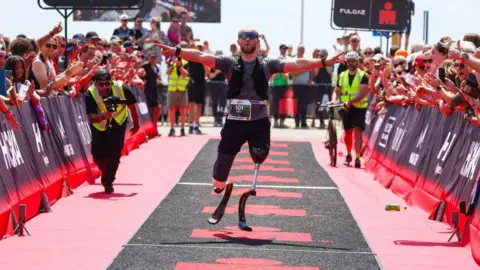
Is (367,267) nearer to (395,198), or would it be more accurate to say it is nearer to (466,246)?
(466,246)

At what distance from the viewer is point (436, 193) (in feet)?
43.0

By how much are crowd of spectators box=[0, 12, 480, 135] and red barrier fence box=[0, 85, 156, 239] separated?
9.9 inches

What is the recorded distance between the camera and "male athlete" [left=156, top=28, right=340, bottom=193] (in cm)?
1193

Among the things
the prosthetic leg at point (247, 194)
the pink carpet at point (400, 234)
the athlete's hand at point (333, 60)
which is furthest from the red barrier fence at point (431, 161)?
the prosthetic leg at point (247, 194)

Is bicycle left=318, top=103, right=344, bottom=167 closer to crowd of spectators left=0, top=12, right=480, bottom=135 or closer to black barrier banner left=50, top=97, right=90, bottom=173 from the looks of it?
crowd of spectators left=0, top=12, right=480, bottom=135

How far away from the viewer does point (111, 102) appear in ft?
49.0

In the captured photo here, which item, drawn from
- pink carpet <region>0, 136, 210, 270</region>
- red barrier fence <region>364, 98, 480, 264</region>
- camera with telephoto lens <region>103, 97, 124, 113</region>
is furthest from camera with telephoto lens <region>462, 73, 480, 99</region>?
camera with telephoto lens <region>103, 97, 124, 113</region>

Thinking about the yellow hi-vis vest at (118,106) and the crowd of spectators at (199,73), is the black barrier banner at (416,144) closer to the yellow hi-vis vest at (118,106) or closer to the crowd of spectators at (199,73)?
the crowd of spectators at (199,73)

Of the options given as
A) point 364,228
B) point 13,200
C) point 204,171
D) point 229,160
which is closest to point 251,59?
point 229,160

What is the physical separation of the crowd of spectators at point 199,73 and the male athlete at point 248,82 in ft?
5.20

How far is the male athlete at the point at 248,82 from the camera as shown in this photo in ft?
39.1

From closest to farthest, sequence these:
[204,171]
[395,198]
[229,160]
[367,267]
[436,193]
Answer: [367,267]
[229,160]
[436,193]
[395,198]
[204,171]

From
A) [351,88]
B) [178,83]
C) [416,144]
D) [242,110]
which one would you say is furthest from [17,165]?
[178,83]

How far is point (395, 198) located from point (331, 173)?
10.7 ft
